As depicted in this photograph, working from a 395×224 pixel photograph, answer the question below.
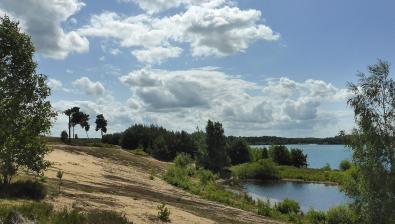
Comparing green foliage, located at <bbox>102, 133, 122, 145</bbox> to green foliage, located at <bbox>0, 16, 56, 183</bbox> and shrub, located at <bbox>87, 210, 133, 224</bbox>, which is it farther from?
shrub, located at <bbox>87, 210, 133, 224</bbox>

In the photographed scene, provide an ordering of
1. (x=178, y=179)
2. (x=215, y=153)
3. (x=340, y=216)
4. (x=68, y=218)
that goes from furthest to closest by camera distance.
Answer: (x=215, y=153)
(x=178, y=179)
(x=340, y=216)
(x=68, y=218)

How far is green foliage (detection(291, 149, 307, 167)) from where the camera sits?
172000 mm

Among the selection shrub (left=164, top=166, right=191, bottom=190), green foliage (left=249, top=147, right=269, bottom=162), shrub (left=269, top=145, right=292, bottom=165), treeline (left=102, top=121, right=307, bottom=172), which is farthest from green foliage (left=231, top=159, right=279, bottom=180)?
shrub (left=164, top=166, right=191, bottom=190)

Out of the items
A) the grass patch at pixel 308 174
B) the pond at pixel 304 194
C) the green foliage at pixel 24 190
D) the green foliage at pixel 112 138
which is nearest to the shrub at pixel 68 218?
the green foliage at pixel 24 190

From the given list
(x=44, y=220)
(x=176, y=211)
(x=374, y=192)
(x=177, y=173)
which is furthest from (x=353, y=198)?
(x=177, y=173)

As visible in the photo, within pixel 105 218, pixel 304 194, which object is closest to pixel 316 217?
pixel 105 218

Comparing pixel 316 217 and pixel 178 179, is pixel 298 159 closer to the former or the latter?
pixel 178 179

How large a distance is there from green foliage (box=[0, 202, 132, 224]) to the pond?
5583cm

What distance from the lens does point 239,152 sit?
165 m

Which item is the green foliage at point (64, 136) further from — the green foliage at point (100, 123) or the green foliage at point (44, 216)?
the green foliage at point (44, 216)

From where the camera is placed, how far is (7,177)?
3086 cm

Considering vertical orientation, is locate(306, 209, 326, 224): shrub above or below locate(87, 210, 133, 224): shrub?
below

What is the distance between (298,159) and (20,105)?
150 meters

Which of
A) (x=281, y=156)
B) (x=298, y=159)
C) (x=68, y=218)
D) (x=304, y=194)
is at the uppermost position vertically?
(x=68, y=218)
